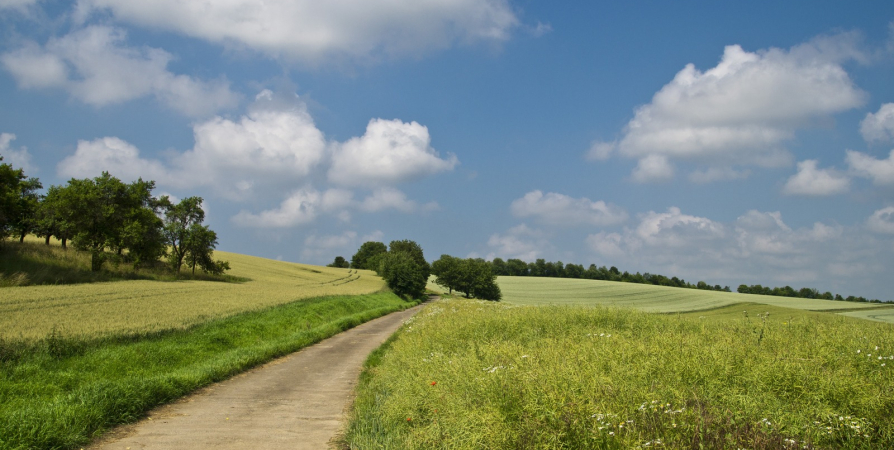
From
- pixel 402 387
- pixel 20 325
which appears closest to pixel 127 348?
pixel 20 325

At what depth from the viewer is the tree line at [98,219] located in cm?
4013

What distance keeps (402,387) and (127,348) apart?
35.7 ft

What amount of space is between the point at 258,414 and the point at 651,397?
275 inches

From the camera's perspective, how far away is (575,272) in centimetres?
14388

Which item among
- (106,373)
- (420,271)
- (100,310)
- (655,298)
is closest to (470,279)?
(420,271)

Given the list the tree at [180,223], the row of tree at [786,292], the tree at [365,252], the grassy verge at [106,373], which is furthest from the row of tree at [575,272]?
the grassy verge at [106,373]

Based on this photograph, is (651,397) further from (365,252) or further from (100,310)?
(365,252)

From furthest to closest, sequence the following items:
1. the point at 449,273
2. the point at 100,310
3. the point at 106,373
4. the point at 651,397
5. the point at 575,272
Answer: the point at 575,272
the point at 449,273
the point at 100,310
the point at 106,373
the point at 651,397

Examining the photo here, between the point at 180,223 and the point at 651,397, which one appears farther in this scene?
the point at 180,223

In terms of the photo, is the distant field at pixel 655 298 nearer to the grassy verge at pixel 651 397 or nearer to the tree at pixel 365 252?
the grassy verge at pixel 651 397

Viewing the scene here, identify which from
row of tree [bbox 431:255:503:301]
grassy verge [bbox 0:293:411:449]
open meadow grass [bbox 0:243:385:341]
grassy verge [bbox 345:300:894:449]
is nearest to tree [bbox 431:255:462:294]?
row of tree [bbox 431:255:503:301]

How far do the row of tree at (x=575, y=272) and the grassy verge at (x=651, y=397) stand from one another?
116 meters

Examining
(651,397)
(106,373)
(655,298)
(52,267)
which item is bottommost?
(106,373)

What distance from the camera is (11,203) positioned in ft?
116
